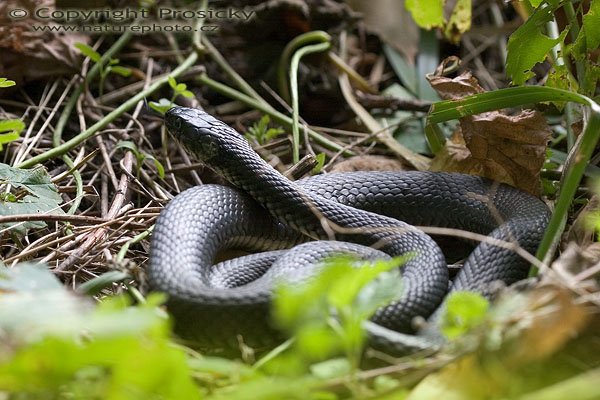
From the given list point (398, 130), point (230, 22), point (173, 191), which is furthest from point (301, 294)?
point (230, 22)

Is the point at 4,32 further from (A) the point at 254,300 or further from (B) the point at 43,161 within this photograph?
(A) the point at 254,300

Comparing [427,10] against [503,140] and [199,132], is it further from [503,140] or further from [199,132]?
[199,132]

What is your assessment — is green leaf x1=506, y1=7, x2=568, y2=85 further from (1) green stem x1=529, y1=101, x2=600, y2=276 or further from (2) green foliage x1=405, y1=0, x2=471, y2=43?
(2) green foliage x1=405, y1=0, x2=471, y2=43

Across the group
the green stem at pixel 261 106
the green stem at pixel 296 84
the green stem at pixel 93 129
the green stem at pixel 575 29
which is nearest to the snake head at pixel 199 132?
the green stem at pixel 296 84

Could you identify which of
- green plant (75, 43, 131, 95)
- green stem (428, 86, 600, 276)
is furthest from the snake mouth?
green stem (428, 86, 600, 276)

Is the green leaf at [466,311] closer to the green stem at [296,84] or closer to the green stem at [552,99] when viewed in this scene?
the green stem at [552,99]

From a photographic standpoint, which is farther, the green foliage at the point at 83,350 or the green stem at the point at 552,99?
the green stem at the point at 552,99

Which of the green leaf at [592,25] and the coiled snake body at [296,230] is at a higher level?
the green leaf at [592,25]
